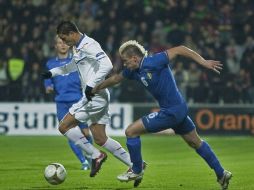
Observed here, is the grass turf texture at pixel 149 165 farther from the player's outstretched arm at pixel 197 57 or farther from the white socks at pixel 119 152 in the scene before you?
the player's outstretched arm at pixel 197 57

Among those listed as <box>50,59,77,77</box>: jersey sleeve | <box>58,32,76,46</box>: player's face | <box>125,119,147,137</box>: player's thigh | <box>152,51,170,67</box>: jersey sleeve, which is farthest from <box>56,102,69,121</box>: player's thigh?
<box>152,51,170,67</box>: jersey sleeve

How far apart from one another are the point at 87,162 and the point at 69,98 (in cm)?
117

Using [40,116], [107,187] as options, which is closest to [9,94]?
[40,116]

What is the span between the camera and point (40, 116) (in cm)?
2039

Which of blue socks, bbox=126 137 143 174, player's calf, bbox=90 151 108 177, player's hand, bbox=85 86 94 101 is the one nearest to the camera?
blue socks, bbox=126 137 143 174

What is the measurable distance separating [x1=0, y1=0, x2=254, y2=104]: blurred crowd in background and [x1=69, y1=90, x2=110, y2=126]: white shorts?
9467mm

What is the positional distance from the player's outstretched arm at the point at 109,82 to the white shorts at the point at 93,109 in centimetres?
72

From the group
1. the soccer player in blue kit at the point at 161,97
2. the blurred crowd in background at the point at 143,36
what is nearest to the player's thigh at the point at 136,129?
the soccer player in blue kit at the point at 161,97

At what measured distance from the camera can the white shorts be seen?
10.8 meters

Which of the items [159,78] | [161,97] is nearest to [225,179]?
[161,97]

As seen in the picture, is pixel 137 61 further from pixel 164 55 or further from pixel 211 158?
pixel 211 158

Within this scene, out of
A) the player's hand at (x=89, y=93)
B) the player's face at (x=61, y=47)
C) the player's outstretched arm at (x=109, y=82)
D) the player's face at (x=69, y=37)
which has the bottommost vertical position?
the player's hand at (x=89, y=93)

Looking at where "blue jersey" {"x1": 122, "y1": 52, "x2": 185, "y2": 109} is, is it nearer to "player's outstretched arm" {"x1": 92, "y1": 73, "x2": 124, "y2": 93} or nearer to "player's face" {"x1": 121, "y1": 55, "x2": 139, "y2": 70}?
"player's face" {"x1": 121, "y1": 55, "x2": 139, "y2": 70}

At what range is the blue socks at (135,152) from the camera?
962 cm
